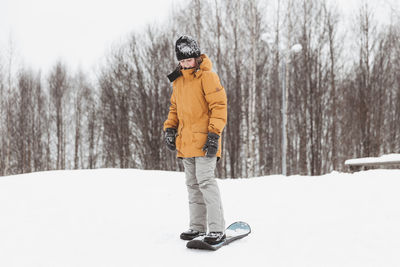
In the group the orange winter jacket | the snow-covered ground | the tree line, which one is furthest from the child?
the tree line

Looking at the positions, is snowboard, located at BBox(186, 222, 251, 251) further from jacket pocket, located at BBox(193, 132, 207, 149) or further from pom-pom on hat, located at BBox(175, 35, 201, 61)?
pom-pom on hat, located at BBox(175, 35, 201, 61)

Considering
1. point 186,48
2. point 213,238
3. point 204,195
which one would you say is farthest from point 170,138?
point 213,238

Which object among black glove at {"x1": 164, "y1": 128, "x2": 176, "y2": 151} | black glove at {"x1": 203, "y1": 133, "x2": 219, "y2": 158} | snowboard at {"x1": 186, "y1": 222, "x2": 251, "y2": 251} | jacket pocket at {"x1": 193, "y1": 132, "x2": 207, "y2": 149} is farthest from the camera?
black glove at {"x1": 164, "y1": 128, "x2": 176, "y2": 151}

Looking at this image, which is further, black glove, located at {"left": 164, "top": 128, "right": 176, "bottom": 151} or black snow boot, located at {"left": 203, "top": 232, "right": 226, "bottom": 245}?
black glove, located at {"left": 164, "top": 128, "right": 176, "bottom": 151}

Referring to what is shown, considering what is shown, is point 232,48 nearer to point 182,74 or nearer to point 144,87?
point 144,87

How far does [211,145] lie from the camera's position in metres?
2.74

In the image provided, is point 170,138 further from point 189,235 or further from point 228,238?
point 228,238

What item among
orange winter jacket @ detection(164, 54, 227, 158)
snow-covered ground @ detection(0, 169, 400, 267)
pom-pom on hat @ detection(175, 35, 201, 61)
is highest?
pom-pom on hat @ detection(175, 35, 201, 61)

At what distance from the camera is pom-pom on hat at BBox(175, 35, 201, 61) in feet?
9.58

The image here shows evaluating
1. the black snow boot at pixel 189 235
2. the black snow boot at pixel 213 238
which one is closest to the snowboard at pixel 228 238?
the black snow boot at pixel 213 238

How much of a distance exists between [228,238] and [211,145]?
845 mm

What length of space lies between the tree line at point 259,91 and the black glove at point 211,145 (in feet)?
37.4

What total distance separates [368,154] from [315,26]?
8.28m

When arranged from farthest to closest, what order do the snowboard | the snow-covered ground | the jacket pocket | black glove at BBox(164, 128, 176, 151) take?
black glove at BBox(164, 128, 176, 151), the jacket pocket, the snowboard, the snow-covered ground
